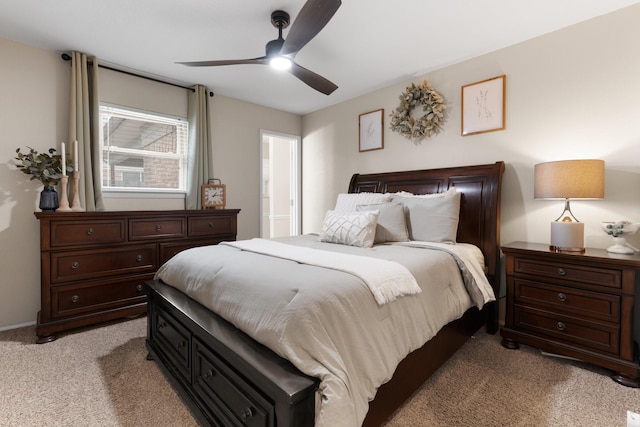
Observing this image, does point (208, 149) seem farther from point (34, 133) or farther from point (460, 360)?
point (460, 360)

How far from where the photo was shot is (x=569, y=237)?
2.19m

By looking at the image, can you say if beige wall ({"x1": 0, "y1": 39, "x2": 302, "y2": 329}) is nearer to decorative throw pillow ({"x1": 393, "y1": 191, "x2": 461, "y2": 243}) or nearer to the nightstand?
decorative throw pillow ({"x1": 393, "y1": 191, "x2": 461, "y2": 243})

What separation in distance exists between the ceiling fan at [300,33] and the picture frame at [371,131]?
1.33 m

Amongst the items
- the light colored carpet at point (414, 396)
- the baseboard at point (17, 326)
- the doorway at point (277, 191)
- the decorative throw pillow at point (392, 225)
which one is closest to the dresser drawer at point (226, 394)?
the light colored carpet at point (414, 396)

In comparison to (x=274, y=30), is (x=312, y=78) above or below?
below

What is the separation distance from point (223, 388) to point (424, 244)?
1.68 m

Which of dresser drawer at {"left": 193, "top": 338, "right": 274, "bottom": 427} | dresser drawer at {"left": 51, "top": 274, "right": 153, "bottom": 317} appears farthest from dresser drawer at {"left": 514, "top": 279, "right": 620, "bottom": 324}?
dresser drawer at {"left": 51, "top": 274, "right": 153, "bottom": 317}

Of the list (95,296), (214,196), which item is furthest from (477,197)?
(95,296)

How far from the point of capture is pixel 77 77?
2.87 m

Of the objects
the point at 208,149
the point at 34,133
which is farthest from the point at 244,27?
the point at 34,133

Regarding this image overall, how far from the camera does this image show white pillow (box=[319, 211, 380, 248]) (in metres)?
2.43

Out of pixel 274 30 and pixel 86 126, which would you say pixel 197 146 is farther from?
pixel 274 30

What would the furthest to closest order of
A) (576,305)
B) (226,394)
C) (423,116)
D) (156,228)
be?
(423,116) < (156,228) < (576,305) < (226,394)

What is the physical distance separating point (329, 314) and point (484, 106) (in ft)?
8.81
